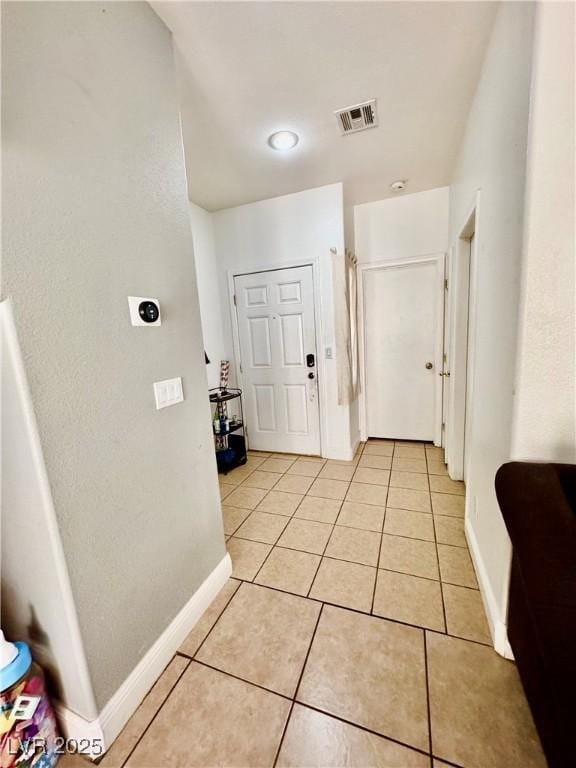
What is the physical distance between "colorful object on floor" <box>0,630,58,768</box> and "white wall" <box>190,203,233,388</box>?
2.19m

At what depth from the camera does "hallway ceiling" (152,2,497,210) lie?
127 centimetres

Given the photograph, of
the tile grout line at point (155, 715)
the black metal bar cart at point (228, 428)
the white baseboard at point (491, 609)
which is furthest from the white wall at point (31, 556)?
the black metal bar cart at point (228, 428)

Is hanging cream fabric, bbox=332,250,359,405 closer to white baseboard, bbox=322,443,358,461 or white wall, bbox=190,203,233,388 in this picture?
white baseboard, bbox=322,443,358,461

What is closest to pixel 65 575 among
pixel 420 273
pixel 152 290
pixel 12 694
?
pixel 12 694

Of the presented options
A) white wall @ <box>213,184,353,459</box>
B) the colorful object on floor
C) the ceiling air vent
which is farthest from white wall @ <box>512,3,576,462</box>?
white wall @ <box>213,184,353,459</box>

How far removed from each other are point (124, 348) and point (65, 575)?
714 millimetres

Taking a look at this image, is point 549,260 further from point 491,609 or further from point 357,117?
point 357,117

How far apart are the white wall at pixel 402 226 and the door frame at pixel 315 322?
29.3 inches

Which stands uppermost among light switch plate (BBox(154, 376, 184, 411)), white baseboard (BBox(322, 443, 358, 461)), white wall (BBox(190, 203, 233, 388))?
white wall (BBox(190, 203, 233, 388))

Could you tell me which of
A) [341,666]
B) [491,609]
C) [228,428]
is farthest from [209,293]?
[491,609]

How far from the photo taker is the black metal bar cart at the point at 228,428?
2971 millimetres

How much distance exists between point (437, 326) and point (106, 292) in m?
2.98

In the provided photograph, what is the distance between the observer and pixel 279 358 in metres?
3.15

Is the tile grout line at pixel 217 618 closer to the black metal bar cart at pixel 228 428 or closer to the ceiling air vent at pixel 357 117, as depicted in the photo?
the black metal bar cart at pixel 228 428
